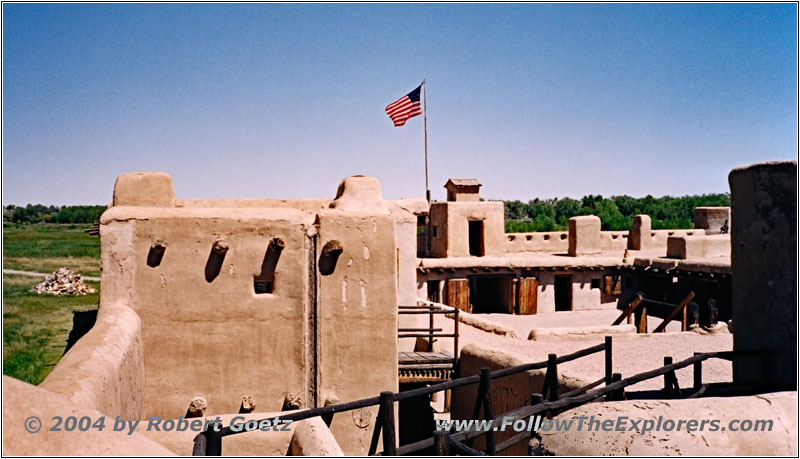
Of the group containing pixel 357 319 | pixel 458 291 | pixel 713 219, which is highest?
pixel 713 219

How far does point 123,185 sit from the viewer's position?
33.6 feet

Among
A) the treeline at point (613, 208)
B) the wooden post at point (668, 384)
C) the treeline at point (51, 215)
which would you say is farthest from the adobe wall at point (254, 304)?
the treeline at point (51, 215)

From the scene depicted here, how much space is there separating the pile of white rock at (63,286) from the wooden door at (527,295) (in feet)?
81.7

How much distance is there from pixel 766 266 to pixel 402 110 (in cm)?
2063

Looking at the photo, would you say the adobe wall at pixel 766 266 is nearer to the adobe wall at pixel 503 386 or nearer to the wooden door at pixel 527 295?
the adobe wall at pixel 503 386

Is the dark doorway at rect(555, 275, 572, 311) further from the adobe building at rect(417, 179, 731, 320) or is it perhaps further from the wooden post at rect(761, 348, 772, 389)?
the wooden post at rect(761, 348, 772, 389)

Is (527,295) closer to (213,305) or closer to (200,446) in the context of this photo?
(213,305)

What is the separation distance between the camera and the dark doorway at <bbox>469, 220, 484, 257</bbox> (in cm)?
3155

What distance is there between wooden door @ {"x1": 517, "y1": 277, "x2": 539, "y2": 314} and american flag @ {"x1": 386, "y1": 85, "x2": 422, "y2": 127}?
8.37 meters

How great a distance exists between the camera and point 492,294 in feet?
104

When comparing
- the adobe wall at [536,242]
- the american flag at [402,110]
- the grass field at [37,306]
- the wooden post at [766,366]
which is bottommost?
the grass field at [37,306]

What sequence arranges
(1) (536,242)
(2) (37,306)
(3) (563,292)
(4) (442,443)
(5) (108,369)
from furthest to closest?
(1) (536,242) → (2) (37,306) → (3) (563,292) → (5) (108,369) → (4) (442,443)

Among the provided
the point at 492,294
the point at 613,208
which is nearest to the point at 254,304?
the point at 492,294

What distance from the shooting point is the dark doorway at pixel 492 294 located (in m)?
29.3
